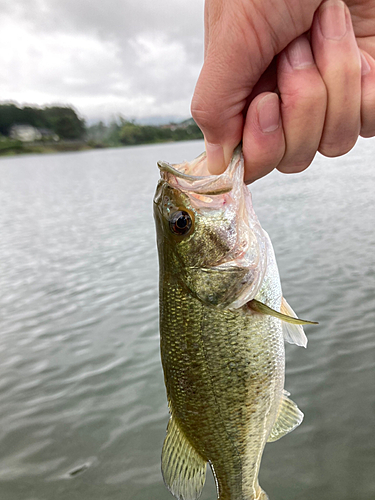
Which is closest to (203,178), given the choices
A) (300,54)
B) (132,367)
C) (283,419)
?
(300,54)

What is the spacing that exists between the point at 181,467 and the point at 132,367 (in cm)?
438

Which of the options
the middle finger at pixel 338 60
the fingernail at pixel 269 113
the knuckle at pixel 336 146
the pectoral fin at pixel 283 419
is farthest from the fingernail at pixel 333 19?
the pectoral fin at pixel 283 419

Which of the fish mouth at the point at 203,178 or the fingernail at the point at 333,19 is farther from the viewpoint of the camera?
the fish mouth at the point at 203,178

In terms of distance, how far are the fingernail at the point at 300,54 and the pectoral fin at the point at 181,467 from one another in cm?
180

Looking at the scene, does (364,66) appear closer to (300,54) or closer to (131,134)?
(300,54)

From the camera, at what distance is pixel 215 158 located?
1951 millimetres

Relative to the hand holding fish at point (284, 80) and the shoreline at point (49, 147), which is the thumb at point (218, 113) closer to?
the hand holding fish at point (284, 80)

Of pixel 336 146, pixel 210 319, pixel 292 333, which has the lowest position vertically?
pixel 292 333

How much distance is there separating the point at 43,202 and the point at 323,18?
74.0 feet

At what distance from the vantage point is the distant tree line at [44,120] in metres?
103

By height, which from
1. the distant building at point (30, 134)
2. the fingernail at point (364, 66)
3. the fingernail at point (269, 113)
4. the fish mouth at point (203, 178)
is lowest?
the fish mouth at point (203, 178)

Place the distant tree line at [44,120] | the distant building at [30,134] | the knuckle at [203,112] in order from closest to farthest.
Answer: the knuckle at [203,112], the distant building at [30,134], the distant tree line at [44,120]

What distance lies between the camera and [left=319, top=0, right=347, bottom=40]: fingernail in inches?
59.9

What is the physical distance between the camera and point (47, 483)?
448 cm
